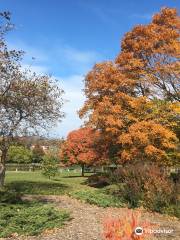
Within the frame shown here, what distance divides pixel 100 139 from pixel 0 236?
21.3m

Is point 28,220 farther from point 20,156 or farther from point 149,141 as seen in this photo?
point 20,156

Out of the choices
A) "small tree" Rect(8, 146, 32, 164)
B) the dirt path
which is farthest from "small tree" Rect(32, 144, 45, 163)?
the dirt path

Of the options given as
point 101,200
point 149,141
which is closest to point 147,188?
point 101,200

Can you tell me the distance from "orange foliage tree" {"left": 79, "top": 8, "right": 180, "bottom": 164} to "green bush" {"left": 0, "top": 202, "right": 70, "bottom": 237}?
12193mm

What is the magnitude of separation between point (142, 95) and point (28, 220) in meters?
17.9

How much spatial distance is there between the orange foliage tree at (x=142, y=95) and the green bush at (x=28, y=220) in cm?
1219

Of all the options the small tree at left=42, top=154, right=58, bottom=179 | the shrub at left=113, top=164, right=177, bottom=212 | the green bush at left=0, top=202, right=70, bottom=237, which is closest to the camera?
the green bush at left=0, top=202, right=70, bottom=237

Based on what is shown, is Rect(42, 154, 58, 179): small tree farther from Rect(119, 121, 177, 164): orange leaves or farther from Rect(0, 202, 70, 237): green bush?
Rect(0, 202, 70, 237): green bush

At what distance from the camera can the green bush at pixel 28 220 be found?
11533 millimetres

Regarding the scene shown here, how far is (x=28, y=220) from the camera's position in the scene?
12.4 m

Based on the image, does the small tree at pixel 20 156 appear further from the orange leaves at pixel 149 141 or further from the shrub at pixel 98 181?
the orange leaves at pixel 149 141

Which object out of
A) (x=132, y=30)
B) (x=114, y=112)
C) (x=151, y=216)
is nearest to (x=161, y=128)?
(x=114, y=112)

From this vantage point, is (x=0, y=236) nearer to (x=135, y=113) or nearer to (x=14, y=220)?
(x=14, y=220)

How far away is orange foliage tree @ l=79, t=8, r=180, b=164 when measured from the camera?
25438 mm
